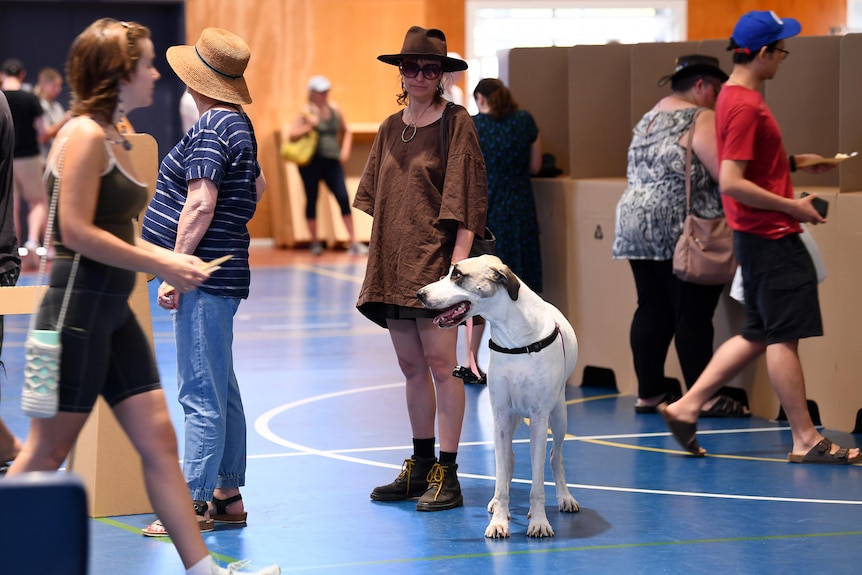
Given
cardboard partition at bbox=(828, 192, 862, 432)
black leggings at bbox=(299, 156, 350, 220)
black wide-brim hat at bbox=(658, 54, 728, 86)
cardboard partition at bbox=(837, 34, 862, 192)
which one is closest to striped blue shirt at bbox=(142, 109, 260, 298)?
black wide-brim hat at bbox=(658, 54, 728, 86)

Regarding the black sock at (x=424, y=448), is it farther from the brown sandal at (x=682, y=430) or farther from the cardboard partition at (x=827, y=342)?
the cardboard partition at (x=827, y=342)

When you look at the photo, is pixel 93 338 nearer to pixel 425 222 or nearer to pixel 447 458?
pixel 425 222

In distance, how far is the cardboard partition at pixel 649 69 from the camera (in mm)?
7734

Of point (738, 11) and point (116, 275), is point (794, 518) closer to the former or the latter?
point (116, 275)

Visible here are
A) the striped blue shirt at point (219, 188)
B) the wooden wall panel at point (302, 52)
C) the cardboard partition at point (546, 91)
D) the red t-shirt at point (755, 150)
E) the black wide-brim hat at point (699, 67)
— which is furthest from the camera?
the wooden wall panel at point (302, 52)

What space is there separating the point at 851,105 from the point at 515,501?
2789 mm

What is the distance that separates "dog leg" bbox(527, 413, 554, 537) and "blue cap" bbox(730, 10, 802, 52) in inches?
77.5

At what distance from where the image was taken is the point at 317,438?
6.41 meters

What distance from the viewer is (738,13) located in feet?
62.2

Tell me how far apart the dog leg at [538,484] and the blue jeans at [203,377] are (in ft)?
3.70

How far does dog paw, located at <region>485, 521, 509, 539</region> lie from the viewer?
462cm

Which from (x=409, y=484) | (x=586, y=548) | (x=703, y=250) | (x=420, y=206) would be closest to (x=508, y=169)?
(x=703, y=250)

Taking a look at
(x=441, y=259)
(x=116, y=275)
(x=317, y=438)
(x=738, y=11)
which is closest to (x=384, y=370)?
(x=317, y=438)

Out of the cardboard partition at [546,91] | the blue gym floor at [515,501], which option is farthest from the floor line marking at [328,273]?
the blue gym floor at [515,501]
